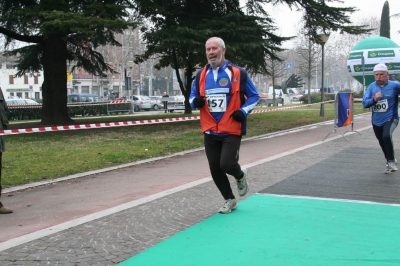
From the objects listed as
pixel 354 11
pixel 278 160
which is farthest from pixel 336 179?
pixel 354 11

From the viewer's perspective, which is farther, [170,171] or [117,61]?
[117,61]

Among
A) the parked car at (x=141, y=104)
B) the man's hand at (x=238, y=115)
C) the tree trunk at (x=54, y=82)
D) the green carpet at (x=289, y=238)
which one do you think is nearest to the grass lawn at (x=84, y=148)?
the tree trunk at (x=54, y=82)

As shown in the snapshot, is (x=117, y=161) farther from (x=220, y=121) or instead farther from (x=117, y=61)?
(x=117, y=61)

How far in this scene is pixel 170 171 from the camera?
33.0 ft

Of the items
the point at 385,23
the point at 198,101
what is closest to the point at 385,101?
the point at 198,101

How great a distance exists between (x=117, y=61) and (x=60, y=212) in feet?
220

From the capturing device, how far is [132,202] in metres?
7.20

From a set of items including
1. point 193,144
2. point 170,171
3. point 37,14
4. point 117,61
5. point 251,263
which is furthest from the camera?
point 117,61

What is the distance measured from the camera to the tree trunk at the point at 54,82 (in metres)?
22.0

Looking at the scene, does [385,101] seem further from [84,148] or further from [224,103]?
[84,148]

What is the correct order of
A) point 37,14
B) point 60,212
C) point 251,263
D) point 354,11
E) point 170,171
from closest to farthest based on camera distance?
point 251,263 → point 60,212 → point 170,171 → point 37,14 → point 354,11

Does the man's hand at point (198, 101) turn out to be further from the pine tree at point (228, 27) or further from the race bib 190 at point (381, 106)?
the pine tree at point (228, 27)

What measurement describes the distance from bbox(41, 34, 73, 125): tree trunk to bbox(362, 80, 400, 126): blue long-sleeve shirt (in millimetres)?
15839

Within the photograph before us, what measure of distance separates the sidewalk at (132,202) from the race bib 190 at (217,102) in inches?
51.8
